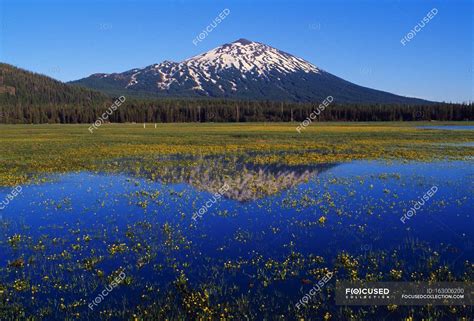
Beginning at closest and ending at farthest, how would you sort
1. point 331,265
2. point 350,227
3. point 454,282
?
point 454,282, point 331,265, point 350,227

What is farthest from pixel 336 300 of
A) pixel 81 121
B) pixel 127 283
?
pixel 81 121

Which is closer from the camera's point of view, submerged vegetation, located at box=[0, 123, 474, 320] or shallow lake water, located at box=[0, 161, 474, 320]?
submerged vegetation, located at box=[0, 123, 474, 320]

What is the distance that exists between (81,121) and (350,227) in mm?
189602

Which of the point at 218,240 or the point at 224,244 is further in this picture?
the point at 218,240

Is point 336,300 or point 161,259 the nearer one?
point 336,300

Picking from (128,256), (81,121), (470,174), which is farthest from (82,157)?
(81,121)

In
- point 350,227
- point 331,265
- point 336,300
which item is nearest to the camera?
point 336,300

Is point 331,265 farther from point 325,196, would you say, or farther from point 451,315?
point 325,196

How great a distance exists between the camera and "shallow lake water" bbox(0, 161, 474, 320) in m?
11.9

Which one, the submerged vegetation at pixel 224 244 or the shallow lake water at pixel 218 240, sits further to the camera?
the shallow lake water at pixel 218 240

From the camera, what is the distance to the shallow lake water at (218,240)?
11.9 meters

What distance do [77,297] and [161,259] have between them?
3.31m

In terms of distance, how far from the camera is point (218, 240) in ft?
53.9

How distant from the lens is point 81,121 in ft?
624
